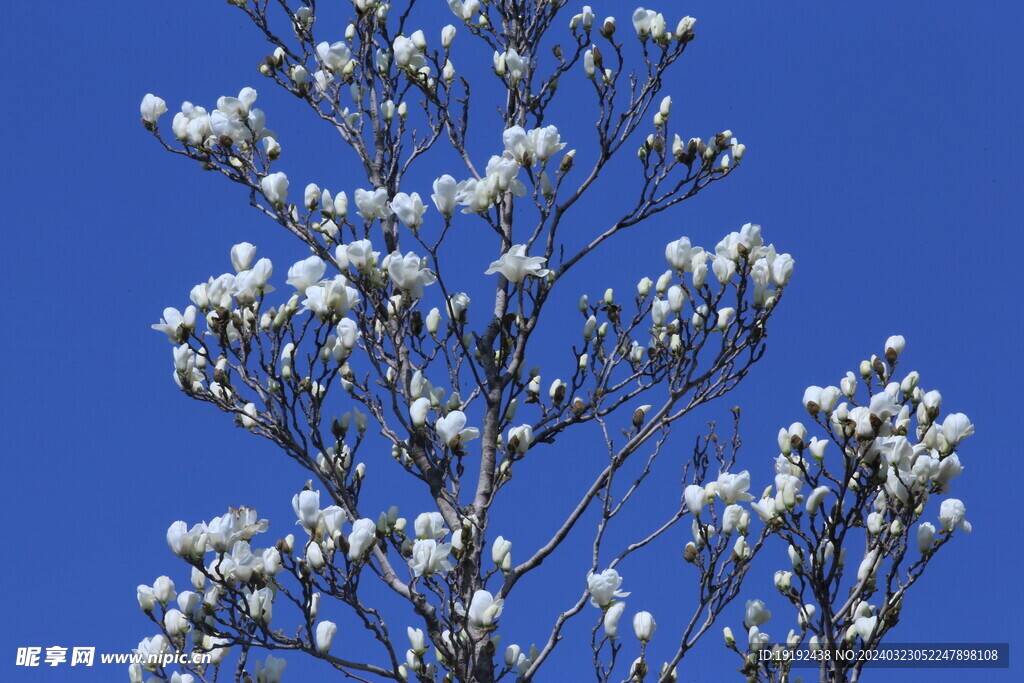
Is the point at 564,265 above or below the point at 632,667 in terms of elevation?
above

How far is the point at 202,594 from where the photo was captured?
4.68 meters

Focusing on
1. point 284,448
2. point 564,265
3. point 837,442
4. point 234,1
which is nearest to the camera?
point 837,442

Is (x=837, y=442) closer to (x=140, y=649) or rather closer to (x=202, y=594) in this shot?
(x=202, y=594)

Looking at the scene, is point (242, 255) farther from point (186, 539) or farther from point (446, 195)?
point (186, 539)

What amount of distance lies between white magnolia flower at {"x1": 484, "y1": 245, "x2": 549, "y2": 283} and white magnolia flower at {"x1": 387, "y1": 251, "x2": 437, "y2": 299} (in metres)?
0.29

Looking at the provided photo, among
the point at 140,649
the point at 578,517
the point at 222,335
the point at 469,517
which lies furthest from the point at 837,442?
the point at 140,649

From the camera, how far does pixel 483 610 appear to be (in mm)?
4418

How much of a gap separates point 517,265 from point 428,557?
1392 mm

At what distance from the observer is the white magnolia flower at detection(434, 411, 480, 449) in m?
4.84

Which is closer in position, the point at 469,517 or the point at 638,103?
the point at 469,517

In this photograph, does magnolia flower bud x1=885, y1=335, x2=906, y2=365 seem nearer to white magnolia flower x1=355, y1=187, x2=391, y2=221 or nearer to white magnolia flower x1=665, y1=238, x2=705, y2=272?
white magnolia flower x1=665, y1=238, x2=705, y2=272

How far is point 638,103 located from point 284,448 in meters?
2.59

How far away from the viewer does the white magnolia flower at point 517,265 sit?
4.95 metres

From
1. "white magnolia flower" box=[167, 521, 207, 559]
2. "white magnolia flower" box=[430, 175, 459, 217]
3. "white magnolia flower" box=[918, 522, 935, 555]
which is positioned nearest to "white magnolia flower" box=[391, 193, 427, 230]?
"white magnolia flower" box=[430, 175, 459, 217]
